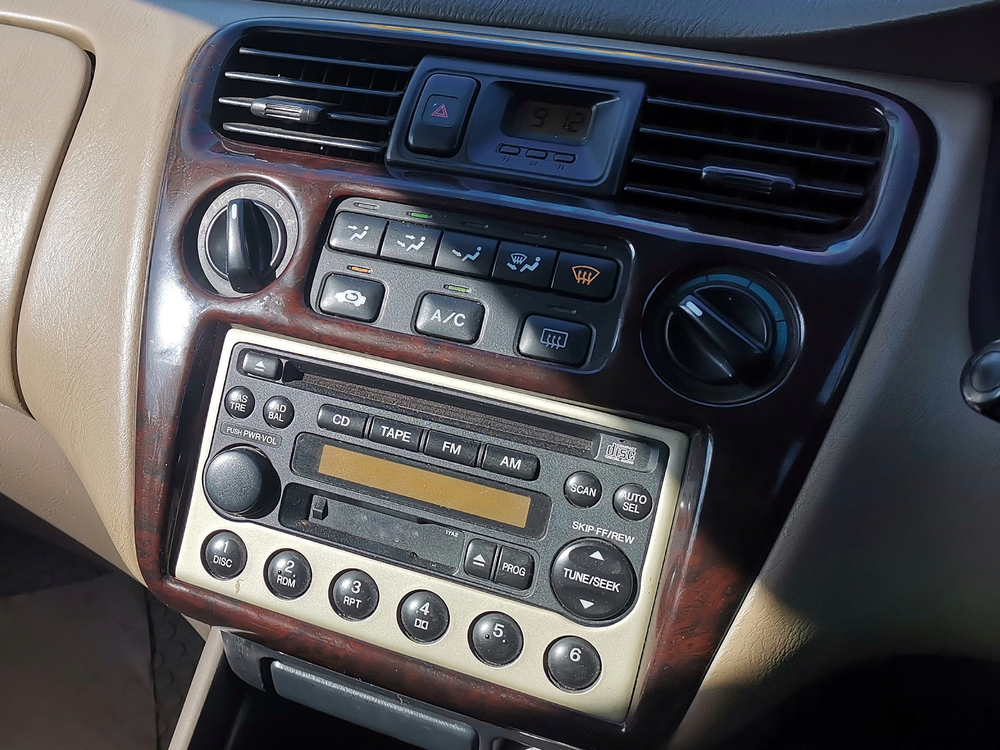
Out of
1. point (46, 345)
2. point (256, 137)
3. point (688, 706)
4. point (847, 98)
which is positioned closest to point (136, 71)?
point (256, 137)

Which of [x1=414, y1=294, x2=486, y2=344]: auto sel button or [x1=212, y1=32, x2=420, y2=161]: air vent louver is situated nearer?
[x1=414, y1=294, x2=486, y2=344]: auto sel button

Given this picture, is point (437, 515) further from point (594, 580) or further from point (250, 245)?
point (250, 245)

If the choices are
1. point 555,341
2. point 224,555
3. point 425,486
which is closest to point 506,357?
point 555,341

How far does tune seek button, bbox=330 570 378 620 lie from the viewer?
0.79m

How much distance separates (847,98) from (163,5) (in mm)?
805

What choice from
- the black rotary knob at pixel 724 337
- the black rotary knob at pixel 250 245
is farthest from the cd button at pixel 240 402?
the black rotary knob at pixel 724 337

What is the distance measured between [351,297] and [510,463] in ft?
0.74

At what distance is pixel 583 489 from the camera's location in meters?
0.74

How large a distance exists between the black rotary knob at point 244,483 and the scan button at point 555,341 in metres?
0.29

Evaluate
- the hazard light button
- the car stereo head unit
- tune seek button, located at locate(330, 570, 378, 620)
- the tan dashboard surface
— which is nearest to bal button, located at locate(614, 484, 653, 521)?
the car stereo head unit

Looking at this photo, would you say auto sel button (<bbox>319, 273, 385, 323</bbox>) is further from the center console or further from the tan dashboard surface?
the tan dashboard surface

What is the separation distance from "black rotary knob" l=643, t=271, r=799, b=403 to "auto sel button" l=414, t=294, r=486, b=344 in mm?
158

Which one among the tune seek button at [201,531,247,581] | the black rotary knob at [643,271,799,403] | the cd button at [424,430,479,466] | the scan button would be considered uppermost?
the black rotary knob at [643,271,799,403]

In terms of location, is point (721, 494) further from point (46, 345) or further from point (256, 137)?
point (46, 345)
